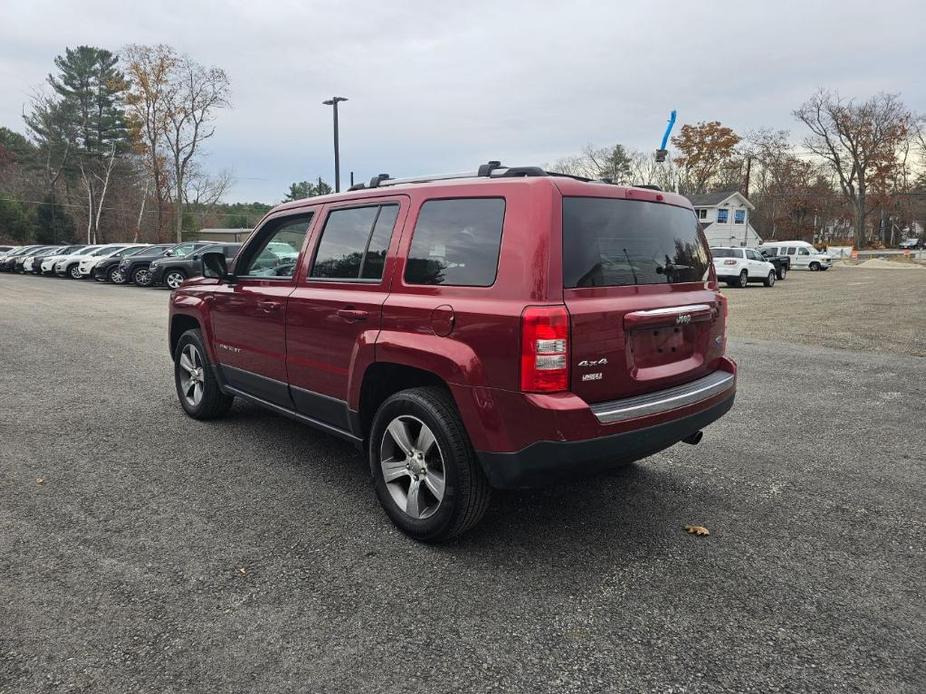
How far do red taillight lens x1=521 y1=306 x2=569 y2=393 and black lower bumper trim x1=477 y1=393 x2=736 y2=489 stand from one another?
0.27 meters

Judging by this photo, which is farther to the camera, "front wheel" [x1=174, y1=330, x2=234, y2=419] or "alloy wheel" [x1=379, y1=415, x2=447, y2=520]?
"front wheel" [x1=174, y1=330, x2=234, y2=419]

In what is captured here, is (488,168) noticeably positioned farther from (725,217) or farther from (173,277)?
(725,217)

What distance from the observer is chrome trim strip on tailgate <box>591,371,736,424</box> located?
2.96 metres

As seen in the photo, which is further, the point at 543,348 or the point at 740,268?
the point at 740,268

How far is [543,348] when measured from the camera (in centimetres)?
281

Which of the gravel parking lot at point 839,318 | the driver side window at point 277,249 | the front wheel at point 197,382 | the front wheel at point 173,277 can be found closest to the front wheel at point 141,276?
the front wheel at point 173,277

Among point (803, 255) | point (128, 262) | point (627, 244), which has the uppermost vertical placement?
point (803, 255)

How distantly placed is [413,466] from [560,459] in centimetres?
87

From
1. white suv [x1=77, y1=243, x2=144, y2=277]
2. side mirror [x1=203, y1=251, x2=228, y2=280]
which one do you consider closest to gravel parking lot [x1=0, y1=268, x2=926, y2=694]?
side mirror [x1=203, y1=251, x2=228, y2=280]

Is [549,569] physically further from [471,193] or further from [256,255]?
[256,255]

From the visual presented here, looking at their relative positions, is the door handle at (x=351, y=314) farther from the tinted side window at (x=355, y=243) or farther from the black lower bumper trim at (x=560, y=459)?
the black lower bumper trim at (x=560, y=459)

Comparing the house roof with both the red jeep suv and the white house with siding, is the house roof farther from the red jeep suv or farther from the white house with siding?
the red jeep suv

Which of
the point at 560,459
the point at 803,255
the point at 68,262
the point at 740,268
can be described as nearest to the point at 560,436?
the point at 560,459

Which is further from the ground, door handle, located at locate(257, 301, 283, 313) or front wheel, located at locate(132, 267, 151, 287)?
front wheel, located at locate(132, 267, 151, 287)
